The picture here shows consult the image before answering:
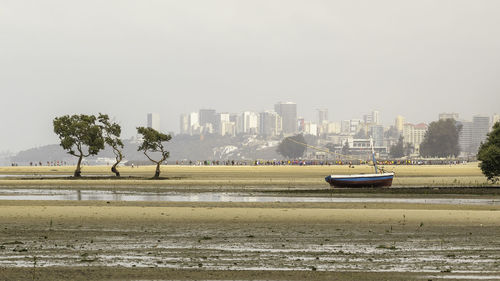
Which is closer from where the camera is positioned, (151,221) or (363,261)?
(363,261)

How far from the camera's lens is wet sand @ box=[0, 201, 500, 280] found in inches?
792

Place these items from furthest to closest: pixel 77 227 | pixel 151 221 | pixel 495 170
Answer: pixel 495 170, pixel 151 221, pixel 77 227

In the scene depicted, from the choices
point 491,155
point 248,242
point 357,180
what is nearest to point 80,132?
point 357,180

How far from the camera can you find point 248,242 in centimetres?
2650

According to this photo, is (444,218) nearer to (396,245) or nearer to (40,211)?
(396,245)

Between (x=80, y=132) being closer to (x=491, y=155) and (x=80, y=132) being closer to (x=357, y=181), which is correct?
(x=357, y=181)

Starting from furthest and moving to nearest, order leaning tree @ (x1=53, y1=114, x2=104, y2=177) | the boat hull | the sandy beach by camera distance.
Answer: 1. leaning tree @ (x1=53, y1=114, x2=104, y2=177)
2. the boat hull
3. the sandy beach

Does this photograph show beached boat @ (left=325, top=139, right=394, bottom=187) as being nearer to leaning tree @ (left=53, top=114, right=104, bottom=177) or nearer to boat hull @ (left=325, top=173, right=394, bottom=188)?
boat hull @ (left=325, top=173, right=394, bottom=188)

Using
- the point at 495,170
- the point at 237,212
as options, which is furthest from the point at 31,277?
the point at 495,170

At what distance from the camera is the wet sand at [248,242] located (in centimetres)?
2012

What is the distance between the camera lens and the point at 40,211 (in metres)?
38.3

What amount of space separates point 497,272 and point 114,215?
818 inches

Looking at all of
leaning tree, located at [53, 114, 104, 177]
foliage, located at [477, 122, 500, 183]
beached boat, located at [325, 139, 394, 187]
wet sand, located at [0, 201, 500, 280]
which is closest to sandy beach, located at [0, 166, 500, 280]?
wet sand, located at [0, 201, 500, 280]

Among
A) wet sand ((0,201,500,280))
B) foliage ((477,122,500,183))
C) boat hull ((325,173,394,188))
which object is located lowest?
wet sand ((0,201,500,280))
